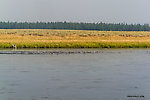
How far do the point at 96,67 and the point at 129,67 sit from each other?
2.59 metres

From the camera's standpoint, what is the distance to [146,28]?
143 m

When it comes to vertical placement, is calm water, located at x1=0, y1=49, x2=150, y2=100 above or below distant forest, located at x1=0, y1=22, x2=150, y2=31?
above

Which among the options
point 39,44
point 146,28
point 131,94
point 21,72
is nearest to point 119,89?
point 131,94

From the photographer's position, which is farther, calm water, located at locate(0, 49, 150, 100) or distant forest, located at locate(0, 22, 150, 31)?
distant forest, located at locate(0, 22, 150, 31)

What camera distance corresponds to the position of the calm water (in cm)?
1920

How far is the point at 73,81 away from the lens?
2303cm

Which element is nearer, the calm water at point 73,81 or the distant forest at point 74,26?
the calm water at point 73,81

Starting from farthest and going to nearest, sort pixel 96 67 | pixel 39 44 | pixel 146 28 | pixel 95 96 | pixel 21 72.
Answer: pixel 146 28, pixel 39 44, pixel 96 67, pixel 21 72, pixel 95 96

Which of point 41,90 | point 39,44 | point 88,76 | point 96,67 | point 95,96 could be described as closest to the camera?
point 95,96

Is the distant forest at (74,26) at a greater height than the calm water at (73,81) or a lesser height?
lesser

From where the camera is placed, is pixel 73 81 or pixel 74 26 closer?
pixel 73 81

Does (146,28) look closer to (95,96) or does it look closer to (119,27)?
(119,27)

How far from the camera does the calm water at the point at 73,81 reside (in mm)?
19203

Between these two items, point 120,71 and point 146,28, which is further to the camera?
point 146,28
